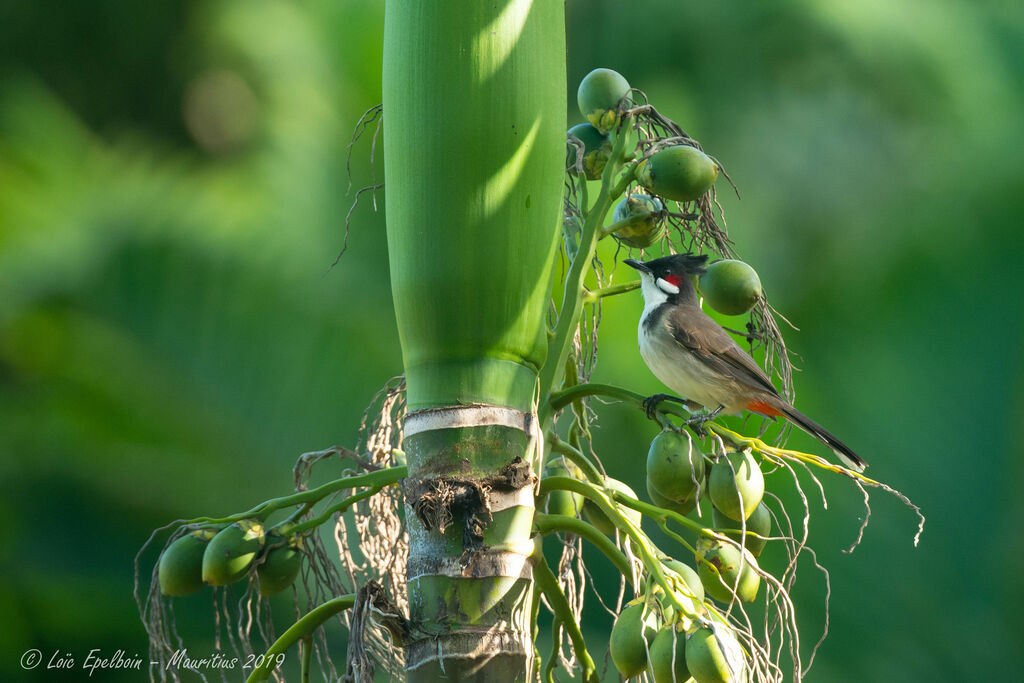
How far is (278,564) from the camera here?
4.49 ft

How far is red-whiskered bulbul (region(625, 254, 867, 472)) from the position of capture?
219 centimetres

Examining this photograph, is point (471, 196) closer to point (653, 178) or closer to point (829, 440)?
point (653, 178)

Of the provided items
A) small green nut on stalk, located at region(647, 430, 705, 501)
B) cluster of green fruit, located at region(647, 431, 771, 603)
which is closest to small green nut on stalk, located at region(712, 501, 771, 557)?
cluster of green fruit, located at region(647, 431, 771, 603)

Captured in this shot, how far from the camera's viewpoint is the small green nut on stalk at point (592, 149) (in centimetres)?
167

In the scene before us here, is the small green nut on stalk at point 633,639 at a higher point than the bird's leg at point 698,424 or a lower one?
lower

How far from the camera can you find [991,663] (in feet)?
10.8

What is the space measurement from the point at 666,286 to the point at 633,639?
1.21 metres

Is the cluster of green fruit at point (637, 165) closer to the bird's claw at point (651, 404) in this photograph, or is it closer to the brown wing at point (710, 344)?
the bird's claw at point (651, 404)

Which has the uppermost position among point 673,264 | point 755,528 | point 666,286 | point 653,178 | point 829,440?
point 653,178

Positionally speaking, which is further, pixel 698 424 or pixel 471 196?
pixel 698 424

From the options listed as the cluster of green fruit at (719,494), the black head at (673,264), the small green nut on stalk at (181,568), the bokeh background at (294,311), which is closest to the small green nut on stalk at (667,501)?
the cluster of green fruit at (719,494)

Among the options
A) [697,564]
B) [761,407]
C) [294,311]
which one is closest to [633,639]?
[697,564]

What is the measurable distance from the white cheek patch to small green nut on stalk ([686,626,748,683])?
1.06 m

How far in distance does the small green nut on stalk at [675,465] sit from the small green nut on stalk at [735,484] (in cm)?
4
